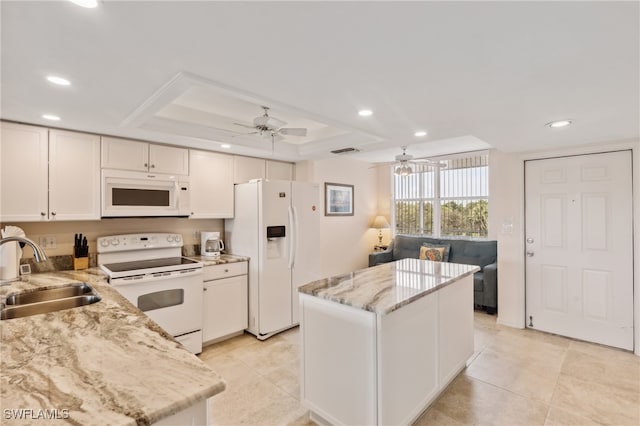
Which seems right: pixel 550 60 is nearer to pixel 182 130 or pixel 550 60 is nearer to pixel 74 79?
pixel 74 79

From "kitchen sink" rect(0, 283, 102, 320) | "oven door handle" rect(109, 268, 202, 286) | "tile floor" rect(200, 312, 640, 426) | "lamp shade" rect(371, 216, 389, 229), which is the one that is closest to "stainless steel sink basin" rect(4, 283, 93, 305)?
"kitchen sink" rect(0, 283, 102, 320)

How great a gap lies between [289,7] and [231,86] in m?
0.83

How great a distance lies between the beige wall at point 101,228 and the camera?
284 centimetres

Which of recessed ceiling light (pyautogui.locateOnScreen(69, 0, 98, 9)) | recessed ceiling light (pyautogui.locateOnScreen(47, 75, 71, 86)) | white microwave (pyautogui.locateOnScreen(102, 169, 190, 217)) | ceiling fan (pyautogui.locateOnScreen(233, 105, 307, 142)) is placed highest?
recessed ceiling light (pyautogui.locateOnScreen(47, 75, 71, 86))

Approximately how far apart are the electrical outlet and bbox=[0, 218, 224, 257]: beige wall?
2 centimetres

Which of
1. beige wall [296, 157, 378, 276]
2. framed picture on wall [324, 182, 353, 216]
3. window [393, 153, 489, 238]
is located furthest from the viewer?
window [393, 153, 489, 238]

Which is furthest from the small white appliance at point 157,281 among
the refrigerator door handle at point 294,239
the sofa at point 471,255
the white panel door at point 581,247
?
the white panel door at point 581,247

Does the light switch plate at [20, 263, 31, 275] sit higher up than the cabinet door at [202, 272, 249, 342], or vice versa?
the light switch plate at [20, 263, 31, 275]

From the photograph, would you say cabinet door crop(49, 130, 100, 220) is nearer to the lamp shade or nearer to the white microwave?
the white microwave

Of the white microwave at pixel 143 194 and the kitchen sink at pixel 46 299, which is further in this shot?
the white microwave at pixel 143 194

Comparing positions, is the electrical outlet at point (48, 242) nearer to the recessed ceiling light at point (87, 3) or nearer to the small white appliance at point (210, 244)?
the small white appliance at point (210, 244)

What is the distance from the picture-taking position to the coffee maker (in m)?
3.71

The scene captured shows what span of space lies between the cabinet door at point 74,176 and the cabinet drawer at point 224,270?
1.16 m

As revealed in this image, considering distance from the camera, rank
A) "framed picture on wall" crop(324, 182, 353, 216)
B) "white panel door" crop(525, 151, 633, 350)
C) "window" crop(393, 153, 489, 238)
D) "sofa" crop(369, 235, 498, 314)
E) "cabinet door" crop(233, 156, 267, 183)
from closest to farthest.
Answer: "white panel door" crop(525, 151, 633, 350)
"cabinet door" crop(233, 156, 267, 183)
"sofa" crop(369, 235, 498, 314)
"framed picture on wall" crop(324, 182, 353, 216)
"window" crop(393, 153, 489, 238)
